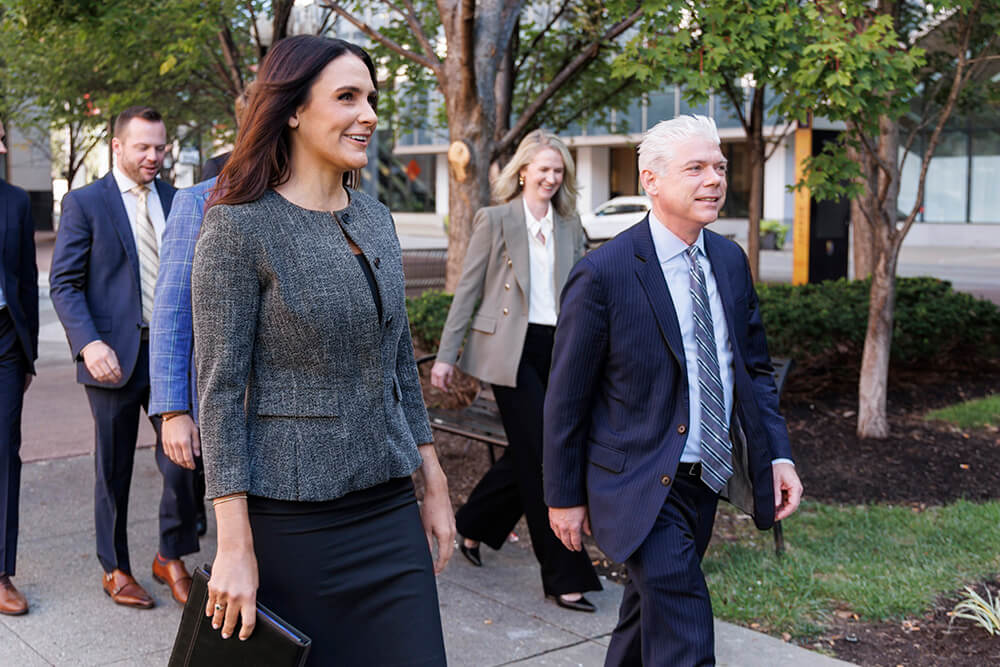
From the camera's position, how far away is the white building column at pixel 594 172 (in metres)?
48.6

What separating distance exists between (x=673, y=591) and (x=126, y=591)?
2.76 meters

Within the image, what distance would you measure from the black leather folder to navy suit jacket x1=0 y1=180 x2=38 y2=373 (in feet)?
9.11

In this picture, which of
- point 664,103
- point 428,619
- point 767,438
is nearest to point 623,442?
point 767,438

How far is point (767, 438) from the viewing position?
3.38 m

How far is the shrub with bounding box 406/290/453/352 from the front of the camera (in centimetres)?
884

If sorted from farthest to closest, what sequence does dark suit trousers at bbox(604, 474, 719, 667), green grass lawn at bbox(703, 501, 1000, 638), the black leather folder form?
1. green grass lawn at bbox(703, 501, 1000, 638)
2. dark suit trousers at bbox(604, 474, 719, 667)
3. the black leather folder

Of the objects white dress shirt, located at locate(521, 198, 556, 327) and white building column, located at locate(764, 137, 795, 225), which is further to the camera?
white building column, located at locate(764, 137, 795, 225)

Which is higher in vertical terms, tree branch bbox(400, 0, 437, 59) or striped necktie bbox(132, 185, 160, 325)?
tree branch bbox(400, 0, 437, 59)

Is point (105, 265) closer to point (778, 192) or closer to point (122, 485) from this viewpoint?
point (122, 485)

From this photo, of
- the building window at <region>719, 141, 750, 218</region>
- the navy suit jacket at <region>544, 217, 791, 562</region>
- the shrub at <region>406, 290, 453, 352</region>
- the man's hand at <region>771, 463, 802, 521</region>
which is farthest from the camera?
the building window at <region>719, 141, 750, 218</region>

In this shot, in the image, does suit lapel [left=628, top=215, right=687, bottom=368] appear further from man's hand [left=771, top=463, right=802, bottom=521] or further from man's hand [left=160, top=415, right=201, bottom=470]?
man's hand [left=160, top=415, right=201, bottom=470]

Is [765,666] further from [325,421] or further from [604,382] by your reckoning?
[325,421]

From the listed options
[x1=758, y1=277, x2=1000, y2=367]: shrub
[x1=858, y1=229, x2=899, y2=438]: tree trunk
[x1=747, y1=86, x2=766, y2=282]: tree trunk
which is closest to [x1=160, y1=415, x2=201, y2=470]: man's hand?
[x1=858, y1=229, x2=899, y2=438]: tree trunk

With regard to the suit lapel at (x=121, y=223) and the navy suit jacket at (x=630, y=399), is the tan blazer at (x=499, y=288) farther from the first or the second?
the navy suit jacket at (x=630, y=399)
